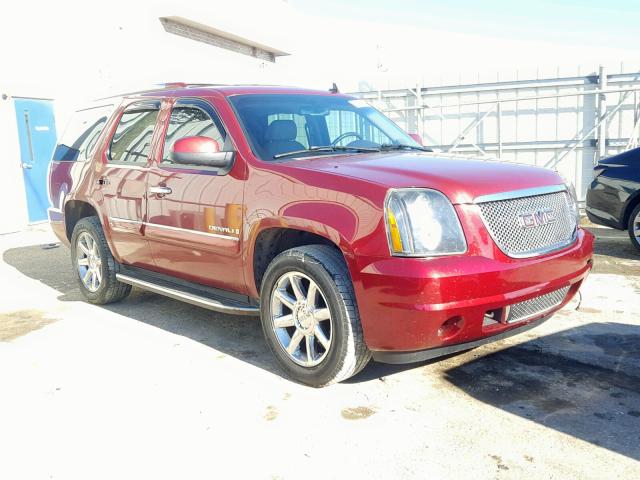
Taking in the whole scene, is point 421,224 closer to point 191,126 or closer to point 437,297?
point 437,297

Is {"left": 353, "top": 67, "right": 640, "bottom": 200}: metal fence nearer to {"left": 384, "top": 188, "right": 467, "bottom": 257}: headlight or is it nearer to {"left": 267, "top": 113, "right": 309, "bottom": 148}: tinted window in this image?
{"left": 267, "top": 113, "right": 309, "bottom": 148}: tinted window

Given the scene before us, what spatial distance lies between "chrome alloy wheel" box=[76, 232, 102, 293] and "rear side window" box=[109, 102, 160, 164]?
88cm

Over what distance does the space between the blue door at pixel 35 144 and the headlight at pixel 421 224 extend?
10431 mm

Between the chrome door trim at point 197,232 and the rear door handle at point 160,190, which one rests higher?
the rear door handle at point 160,190

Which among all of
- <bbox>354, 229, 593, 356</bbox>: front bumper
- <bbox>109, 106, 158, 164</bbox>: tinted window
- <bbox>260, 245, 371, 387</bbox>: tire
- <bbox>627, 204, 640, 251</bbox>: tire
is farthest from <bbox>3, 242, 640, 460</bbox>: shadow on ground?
<bbox>627, 204, 640, 251</bbox>: tire

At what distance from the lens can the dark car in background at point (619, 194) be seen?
288 inches

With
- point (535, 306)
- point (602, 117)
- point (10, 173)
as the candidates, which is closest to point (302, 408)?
point (535, 306)

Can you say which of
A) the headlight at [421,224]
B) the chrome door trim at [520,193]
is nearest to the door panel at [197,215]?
the headlight at [421,224]

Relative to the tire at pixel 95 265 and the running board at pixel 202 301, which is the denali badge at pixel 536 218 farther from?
the tire at pixel 95 265

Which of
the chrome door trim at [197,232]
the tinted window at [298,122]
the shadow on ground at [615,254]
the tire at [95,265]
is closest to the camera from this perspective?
the chrome door trim at [197,232]

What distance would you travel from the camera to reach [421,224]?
3379 mm

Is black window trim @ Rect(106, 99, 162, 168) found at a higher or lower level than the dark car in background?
higher

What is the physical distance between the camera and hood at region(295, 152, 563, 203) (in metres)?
3.50

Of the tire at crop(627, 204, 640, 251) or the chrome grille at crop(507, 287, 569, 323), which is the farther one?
the tire at crop(627, 204, 640, 251)
